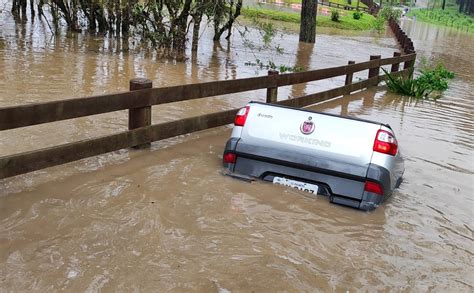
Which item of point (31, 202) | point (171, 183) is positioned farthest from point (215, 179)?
point (31, 202)

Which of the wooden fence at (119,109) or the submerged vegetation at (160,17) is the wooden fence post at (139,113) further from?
the submerged vegetation at (160,17)

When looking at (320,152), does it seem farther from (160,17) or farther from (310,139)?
(160,17)

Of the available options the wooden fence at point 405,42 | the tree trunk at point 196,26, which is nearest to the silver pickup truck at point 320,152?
the tree trunk at point 196,26

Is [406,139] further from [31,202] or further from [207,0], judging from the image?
[207,0]

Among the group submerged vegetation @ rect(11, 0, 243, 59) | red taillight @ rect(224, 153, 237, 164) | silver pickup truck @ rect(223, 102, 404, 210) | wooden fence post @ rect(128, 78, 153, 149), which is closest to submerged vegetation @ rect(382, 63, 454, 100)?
submerged vegetation @ rect(11, 0, 243, 59)

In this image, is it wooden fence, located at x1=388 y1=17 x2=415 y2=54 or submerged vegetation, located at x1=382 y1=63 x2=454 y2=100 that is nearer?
submerged vegetation, located at x1=382 y1=63 x2=454 y2=100

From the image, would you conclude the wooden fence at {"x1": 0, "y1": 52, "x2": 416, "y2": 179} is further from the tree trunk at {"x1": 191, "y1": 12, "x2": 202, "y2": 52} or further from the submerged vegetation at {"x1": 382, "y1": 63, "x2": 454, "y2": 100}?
the tree trunk at {"x1": 191, "y1": 12, "x2": 202, "y2": 52}

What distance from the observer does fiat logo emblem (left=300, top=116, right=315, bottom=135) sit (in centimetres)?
556

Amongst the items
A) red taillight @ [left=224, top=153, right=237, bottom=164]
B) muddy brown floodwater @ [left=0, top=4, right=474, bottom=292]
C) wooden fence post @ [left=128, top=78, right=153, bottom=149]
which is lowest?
muddy brown floodwater @ [left=0, top=4, right=474, bottom=292]

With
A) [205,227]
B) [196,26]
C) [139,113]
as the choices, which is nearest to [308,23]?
[196,26]

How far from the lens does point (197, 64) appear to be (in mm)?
15984

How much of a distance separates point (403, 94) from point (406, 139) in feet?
17.2

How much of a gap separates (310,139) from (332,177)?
0.46m

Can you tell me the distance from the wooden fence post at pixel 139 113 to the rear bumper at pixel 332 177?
1.41 m
